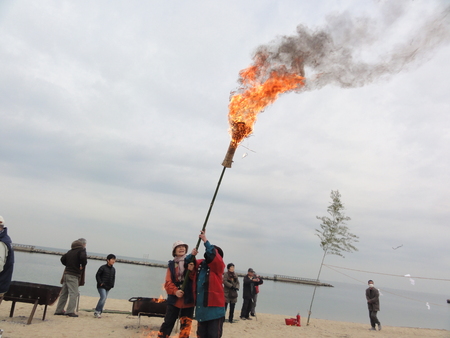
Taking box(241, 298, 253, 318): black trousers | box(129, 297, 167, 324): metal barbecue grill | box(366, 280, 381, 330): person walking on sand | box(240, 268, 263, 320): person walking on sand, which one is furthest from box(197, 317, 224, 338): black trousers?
box(366, 280, 381, 330): person walking on sand

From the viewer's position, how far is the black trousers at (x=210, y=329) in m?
4.65

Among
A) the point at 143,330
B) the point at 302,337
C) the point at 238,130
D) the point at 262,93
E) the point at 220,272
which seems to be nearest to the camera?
the point at 220,272

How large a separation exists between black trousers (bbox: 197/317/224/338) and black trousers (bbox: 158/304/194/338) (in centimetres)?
70

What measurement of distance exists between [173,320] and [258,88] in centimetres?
551

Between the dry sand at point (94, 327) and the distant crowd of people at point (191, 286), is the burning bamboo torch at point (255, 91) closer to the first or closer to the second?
the distant crowd of people at point (191, 286)

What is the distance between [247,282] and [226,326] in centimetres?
215

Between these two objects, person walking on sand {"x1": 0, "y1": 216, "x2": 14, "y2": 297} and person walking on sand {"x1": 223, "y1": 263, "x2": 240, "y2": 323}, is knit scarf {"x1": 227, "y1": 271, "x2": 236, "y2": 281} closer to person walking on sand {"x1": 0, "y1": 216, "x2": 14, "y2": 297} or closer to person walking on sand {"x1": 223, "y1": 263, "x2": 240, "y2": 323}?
person walking on sand {"x1": 223, "y1": 263, "x2": 240, "y2": 323}

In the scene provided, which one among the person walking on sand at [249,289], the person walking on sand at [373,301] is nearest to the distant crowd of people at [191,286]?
the person walking on sand at [249,289]

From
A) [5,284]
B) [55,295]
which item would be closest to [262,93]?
[5,284]

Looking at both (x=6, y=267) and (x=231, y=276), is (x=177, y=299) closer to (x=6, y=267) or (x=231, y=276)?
(x=6, y=267)

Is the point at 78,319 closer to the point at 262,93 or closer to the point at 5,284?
the point at 5,284

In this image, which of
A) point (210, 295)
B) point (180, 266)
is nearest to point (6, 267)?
point (180, 266)

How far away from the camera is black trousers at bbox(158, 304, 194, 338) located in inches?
205

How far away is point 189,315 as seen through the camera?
216 inches
